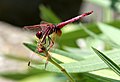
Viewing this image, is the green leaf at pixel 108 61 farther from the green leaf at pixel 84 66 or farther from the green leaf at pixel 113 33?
the green leaf at pixel 113 33

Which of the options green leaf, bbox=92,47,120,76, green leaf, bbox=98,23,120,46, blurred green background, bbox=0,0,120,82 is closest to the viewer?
green leaf, bbox=92,47,120,76

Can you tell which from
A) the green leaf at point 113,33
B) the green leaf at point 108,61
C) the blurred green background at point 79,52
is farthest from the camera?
the green leaf at point 113,33

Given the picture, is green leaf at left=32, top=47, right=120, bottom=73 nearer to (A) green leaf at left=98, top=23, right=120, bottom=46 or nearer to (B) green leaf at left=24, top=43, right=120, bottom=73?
(B) green leaf at left=24, top=43, right=120, bottom=73

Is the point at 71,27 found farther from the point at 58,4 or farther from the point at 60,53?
the point at 58,4

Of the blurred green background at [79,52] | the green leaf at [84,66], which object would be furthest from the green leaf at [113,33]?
the green leaf at [84,66]

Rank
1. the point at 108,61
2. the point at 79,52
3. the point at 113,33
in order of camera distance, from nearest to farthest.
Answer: the point at 108,61
the point at 113,33
the point at 79,52

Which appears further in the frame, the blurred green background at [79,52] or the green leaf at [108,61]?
the blurred green background at [79,52]

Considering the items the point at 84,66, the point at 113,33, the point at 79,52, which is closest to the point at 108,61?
the point at 84,66

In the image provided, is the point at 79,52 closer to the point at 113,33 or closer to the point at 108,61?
the point at 113,33

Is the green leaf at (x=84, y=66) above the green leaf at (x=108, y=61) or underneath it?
above

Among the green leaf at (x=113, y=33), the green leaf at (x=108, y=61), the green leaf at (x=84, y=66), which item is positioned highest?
the green leaf at (x=113, y=33)

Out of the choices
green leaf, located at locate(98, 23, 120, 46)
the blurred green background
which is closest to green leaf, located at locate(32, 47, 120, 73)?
the blurred green background

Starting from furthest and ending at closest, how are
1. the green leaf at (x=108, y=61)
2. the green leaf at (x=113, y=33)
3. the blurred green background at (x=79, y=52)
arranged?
the green leaf at (x=113, y=33)
the blurred green background at (x=79, y=52)
the green leaf at (x=108, y=61)
